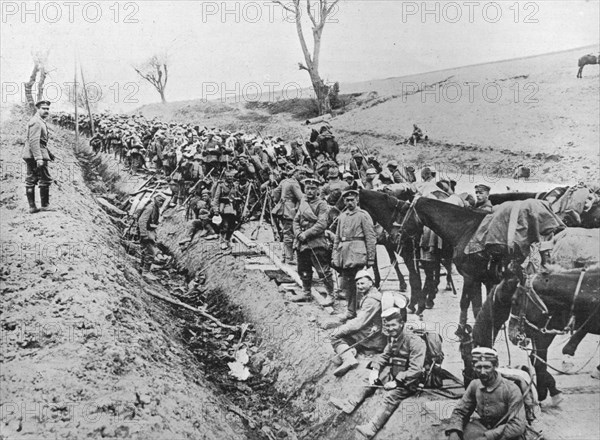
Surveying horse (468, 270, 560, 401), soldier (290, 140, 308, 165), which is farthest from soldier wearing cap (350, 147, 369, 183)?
horse (468, 270, 560, 401)

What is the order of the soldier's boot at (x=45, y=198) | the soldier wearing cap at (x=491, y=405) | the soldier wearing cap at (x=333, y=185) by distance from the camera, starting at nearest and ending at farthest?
the soldier wearing cap at (x=491, y=405), the soldier's boot at (x=45, y=198), the soldier wearing cap at (x=333, y=185)

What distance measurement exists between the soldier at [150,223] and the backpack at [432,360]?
582cm

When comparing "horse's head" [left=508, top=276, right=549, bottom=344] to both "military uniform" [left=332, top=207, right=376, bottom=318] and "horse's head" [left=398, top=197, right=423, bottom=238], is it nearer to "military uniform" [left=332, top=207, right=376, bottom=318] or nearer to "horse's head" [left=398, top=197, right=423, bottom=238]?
"horse's head" [left=398, top=197, right=423, bottom=238]

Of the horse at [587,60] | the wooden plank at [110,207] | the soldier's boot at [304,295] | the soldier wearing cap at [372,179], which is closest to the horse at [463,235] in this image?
the soldier's boot at [304,295]

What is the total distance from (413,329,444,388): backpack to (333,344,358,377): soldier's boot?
107 cm

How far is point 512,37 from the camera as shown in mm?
7844

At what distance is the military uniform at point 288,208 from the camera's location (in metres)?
9.41

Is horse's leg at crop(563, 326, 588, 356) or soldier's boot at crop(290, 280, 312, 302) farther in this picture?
soldier's boot at crop(290, 280, 312, 302)

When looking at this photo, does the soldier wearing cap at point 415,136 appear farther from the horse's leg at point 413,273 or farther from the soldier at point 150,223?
the horse's leg at point 413,273

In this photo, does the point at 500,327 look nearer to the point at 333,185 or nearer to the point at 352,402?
the point at 352,402

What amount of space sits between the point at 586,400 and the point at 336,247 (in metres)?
3.21

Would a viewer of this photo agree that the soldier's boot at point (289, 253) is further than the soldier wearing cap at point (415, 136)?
No

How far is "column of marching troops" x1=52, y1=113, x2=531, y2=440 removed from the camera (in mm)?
4613

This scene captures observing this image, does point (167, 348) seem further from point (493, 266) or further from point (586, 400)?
point (586, 400)
